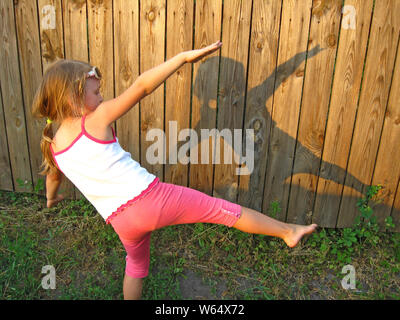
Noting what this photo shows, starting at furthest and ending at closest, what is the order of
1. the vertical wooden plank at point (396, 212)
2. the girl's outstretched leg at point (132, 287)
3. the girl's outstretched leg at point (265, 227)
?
the vertical wooden plank at point (396, 212) → the girl's outstretched leg at point (132, 287) → the girl's outstretched leg at point (265, 227)

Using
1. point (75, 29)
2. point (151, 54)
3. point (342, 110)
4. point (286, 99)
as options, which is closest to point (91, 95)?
point (151, 54)

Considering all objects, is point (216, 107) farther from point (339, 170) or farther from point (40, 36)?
point (40, 36)

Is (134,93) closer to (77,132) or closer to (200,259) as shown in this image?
(77,132)

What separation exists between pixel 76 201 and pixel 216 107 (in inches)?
64.3

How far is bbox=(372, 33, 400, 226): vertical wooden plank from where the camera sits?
277 centimetres

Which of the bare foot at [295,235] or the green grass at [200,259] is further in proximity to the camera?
the green grass at [200,259]

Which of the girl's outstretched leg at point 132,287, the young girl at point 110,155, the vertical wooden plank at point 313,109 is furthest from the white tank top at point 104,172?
the vertical wooden plank at point 313,109

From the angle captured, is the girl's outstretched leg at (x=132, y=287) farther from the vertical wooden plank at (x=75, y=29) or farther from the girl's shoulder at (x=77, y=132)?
the vertical wooden plank at (x=75, y=29)

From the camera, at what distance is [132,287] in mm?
2217

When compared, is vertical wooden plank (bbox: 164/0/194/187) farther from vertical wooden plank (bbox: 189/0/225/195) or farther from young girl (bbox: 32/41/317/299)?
young girl (bbox: 32/41/317/299)

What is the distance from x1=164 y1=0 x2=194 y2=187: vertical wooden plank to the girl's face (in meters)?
1.11

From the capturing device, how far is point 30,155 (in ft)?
11.1

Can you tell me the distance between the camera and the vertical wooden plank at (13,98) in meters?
3.03

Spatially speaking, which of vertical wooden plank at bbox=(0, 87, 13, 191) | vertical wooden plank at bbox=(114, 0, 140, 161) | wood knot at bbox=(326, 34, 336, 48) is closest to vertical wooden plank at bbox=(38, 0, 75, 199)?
vertical wooden plank at bbox=(114, 0, 140, 161)
